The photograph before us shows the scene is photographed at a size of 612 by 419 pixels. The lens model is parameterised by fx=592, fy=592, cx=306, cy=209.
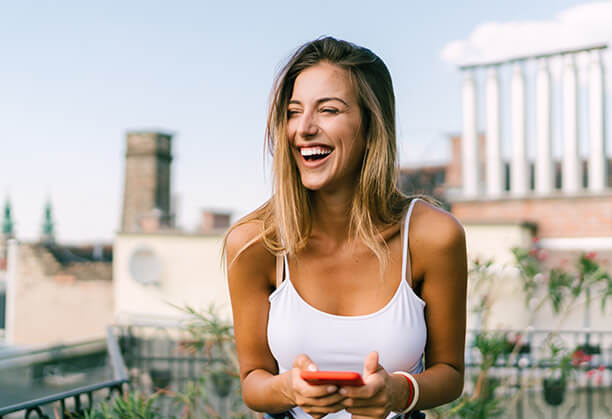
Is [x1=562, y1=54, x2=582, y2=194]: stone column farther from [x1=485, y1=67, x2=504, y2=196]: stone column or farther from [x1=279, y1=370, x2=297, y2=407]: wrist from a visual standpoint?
[x1=279, y1=370, x2=297, y2=407]: wrist

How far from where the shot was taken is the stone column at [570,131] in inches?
563

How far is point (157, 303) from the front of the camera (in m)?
14.5

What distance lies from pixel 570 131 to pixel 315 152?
14.8 meters

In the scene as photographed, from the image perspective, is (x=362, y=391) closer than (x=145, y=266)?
Yes

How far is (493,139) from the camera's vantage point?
15461 millimetres

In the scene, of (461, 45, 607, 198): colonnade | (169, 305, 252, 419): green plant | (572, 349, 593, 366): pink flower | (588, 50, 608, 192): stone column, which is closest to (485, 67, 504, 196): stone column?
(461, 45, 607, 198): colonnade

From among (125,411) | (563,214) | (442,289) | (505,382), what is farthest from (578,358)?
(563,214)

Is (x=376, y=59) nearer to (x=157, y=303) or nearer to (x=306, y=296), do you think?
(x=306, y=296)

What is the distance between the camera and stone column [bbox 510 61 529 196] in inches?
584

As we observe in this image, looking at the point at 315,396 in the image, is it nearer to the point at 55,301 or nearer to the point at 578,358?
the point at 578,358

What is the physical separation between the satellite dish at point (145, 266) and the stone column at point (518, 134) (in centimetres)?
902

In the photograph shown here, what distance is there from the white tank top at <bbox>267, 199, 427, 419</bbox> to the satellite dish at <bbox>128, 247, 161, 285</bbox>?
13.7 metres

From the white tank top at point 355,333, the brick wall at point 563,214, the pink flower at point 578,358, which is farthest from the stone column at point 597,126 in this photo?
the white tank top at point 355,333

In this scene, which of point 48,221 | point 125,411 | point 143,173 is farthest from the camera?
point 48,221
